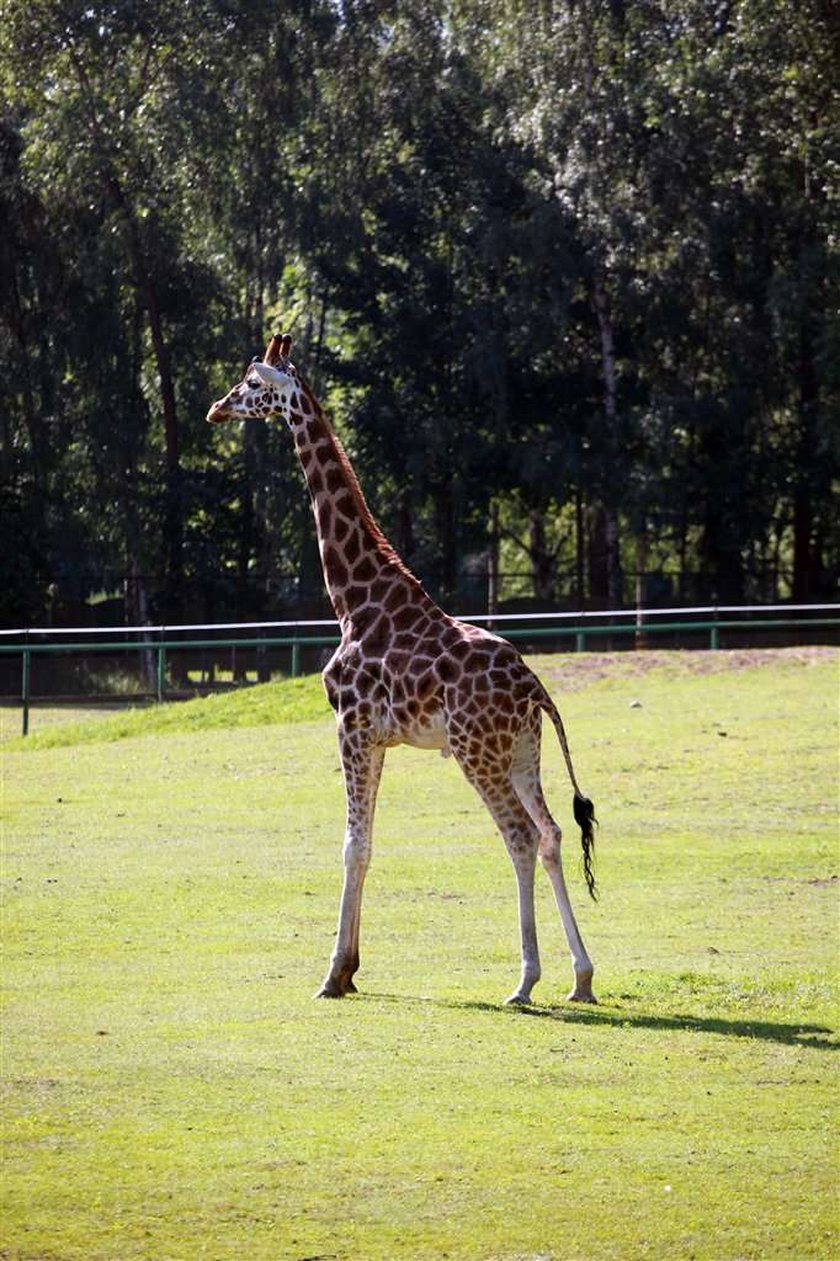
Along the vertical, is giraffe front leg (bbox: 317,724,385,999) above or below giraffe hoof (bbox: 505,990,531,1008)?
above

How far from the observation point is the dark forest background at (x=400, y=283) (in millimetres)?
43219

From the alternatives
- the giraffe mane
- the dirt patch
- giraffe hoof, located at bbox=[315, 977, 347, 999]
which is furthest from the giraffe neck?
the dirt patch

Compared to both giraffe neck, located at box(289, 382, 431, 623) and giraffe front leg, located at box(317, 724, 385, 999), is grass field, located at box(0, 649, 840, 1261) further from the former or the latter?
giraffe neck, located at box(289, 382, 431, 623)

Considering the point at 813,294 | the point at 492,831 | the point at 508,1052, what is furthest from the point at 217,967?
the point at 813,294

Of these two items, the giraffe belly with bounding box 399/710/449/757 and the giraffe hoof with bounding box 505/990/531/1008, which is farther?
the giraffe belly with bounding box 399/710/449/757

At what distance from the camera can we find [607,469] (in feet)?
145

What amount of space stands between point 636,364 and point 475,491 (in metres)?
4.52

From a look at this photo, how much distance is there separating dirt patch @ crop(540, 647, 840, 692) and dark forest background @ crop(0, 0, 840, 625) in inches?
476

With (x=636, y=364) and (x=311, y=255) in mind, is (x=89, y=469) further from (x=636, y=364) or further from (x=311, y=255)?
(x=636, y=364)

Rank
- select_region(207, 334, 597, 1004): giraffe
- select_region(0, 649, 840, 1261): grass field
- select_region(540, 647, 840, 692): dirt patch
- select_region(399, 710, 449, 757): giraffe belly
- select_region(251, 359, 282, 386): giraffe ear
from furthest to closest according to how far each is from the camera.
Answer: select_region(540, 647, 840, 692): dirt patch → select_region(251, 359, 282, 386): giraffe ear → select_region(399, 710, 449, 757): giraffe belly → select_region(207, 334, 597, 1004): giraffe → select_region(0, 649, 840, 1261): grass field

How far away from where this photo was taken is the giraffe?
11742mm

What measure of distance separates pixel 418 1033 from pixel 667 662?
20.6 metres

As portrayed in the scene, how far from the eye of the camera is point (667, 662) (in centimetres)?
3091

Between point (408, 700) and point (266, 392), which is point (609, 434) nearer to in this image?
point (266, 392)
